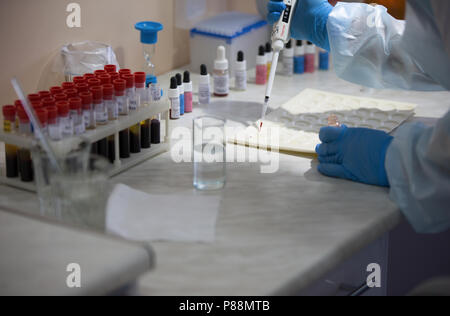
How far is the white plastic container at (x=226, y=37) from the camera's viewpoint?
2.66 metres

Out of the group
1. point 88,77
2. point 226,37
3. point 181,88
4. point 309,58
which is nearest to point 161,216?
point 88,77

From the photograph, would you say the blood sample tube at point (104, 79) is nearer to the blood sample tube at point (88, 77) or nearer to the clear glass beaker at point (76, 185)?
the blood sample tube at point (88, 77)

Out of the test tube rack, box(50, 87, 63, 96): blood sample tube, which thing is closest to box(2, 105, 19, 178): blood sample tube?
the test tube rack

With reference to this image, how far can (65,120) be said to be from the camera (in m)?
1.58

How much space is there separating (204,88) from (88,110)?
73 cm

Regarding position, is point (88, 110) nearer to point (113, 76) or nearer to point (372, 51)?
point (113, 76)

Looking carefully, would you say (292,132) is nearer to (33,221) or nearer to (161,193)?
(161,193)

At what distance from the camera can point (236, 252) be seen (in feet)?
4.46

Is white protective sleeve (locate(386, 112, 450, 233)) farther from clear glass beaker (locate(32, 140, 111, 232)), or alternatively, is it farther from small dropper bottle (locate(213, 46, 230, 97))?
small dropper bottle (locate(213, 46, 230, 97))

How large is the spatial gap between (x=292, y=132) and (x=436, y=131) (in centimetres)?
56

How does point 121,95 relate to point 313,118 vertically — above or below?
above

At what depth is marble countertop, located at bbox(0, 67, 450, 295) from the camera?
49.6 inches

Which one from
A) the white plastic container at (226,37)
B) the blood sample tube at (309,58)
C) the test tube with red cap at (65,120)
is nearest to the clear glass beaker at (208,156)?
the test tube with red cap at (65,120)

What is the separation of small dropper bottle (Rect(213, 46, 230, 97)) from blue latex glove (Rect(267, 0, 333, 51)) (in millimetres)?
251
